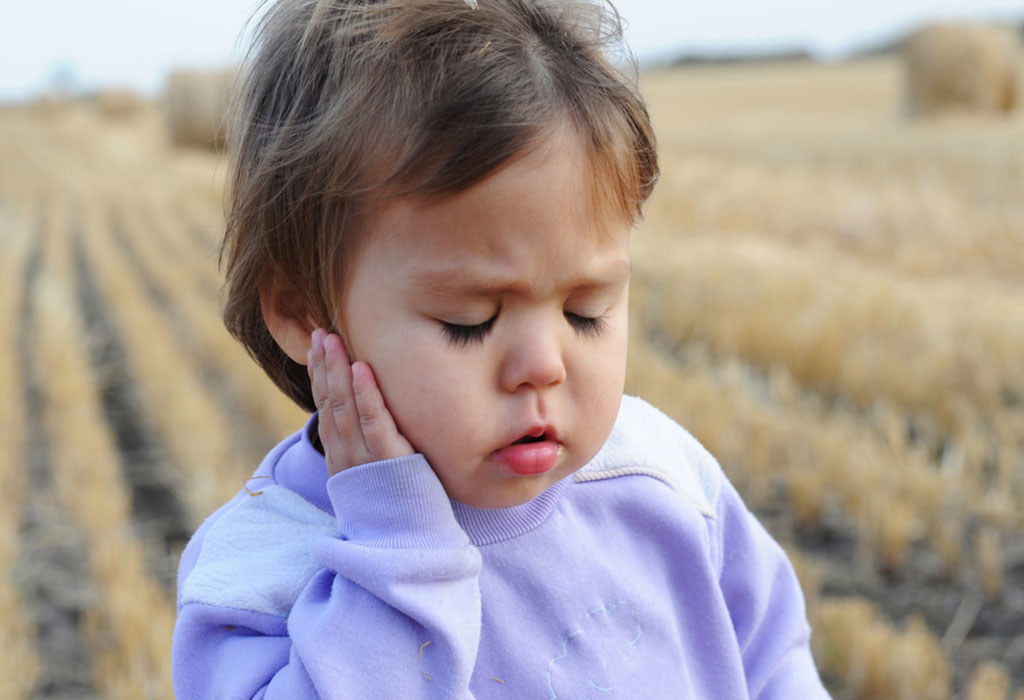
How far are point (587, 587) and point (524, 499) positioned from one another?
0.55 ft

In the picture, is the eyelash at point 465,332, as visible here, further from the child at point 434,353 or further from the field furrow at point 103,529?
the field furrow at point 103,529

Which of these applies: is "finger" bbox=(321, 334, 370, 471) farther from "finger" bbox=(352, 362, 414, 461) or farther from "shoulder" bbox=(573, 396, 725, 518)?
"shoulder" bbox=(573, 396, 725, 518)

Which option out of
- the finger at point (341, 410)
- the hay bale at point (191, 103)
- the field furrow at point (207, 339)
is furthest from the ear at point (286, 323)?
the hay bale at point (191, 103)

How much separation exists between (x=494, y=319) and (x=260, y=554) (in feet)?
1.18

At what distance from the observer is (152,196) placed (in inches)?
425

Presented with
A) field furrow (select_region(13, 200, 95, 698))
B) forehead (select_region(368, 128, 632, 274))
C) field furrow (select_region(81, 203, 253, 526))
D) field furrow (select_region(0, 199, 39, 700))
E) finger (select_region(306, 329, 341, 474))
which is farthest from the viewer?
field furrow (select_region(81, 203, 253, 526))

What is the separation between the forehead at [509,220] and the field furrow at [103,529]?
1.69 m

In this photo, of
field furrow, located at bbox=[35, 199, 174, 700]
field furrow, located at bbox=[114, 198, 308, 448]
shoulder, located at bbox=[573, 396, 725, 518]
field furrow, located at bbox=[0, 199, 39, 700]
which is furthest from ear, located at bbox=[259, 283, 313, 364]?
field furrow, located at bbox=[114, 198, 308, 448]

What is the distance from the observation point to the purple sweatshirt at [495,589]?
3.42 feet

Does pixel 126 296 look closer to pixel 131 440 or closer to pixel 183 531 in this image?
pixel 131 440

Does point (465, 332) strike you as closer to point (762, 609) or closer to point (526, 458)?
point (526, 458)

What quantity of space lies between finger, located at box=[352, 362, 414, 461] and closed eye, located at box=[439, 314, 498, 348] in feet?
0.31

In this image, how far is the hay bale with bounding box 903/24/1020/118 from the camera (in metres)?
13.9

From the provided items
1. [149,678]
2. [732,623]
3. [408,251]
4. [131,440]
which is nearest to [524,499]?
[408,251]
